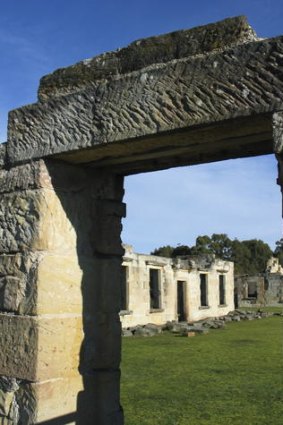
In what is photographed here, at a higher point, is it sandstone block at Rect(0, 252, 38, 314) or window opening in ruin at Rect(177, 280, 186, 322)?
sandstone block at Rect(0, 252, 38, 314)

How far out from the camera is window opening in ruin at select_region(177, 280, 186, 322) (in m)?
23.4

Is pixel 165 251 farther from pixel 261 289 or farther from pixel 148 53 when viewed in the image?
pixel 148 53

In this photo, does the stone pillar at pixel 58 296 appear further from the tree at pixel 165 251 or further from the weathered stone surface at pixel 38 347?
the tree at pixel 165 251

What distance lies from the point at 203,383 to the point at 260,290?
28.3 m

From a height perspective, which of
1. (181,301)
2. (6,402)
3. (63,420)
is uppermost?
(6,402)

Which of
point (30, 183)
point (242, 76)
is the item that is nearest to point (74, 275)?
point (30, 183)

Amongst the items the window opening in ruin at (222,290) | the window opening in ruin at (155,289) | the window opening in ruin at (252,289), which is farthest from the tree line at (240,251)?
the window opening in ruin at (155,289)

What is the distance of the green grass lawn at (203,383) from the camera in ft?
19.8

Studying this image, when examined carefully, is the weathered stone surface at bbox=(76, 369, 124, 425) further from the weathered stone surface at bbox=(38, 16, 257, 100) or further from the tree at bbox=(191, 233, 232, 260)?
the tree at bbox=(191, 233, 232, 260)

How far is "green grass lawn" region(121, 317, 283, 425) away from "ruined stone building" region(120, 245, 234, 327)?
15.3 ft

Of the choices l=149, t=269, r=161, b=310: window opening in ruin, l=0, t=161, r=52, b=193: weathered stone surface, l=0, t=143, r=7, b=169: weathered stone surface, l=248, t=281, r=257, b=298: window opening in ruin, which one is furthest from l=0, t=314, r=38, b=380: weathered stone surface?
l=248, t=281, r=257, b=298: window opening in ruin

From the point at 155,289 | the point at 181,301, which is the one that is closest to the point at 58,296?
the point at 155,289

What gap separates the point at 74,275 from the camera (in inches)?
135

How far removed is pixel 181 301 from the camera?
78.3ft
